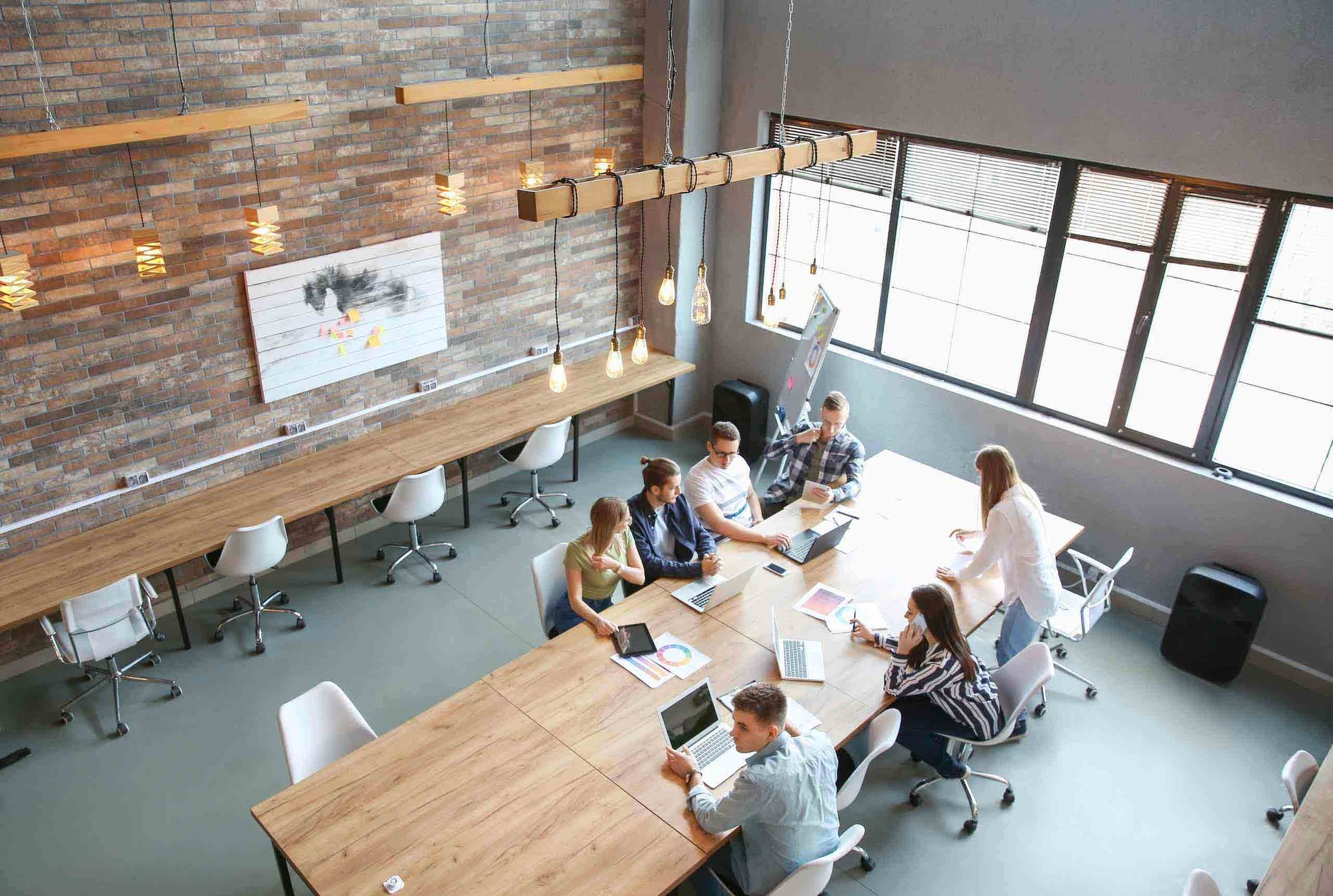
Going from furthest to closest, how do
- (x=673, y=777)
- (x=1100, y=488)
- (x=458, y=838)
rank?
(x=1100, y=488), (x=673, y=777), (x=458, y=838)

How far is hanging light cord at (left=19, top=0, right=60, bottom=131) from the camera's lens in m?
4.91

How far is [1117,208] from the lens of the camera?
6.35m

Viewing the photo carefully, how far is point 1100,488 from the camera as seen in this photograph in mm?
6723

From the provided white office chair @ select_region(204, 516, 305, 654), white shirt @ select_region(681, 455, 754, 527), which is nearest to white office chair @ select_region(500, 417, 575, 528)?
white shirt @ select_region(681, 455, 754, 527)

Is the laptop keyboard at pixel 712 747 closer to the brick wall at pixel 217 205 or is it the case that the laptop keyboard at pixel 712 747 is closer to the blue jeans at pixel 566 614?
the blue jeans at pixel 566 614

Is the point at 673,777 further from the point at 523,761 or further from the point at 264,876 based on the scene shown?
the point at 264,876

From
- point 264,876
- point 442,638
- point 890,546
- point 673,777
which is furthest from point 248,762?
point 890,546

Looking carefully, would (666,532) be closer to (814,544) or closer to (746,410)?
(814,544)

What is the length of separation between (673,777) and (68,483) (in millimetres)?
4022

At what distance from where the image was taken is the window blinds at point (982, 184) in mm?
6672

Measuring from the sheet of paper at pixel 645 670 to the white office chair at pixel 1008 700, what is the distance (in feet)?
4.67

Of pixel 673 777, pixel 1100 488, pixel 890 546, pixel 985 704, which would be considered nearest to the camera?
pixel 673 777

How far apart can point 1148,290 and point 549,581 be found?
13.7 feet

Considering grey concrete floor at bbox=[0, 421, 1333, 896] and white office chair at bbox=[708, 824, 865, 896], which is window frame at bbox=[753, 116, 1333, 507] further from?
white office chair at bbox=[708, 824, 865, 896]
